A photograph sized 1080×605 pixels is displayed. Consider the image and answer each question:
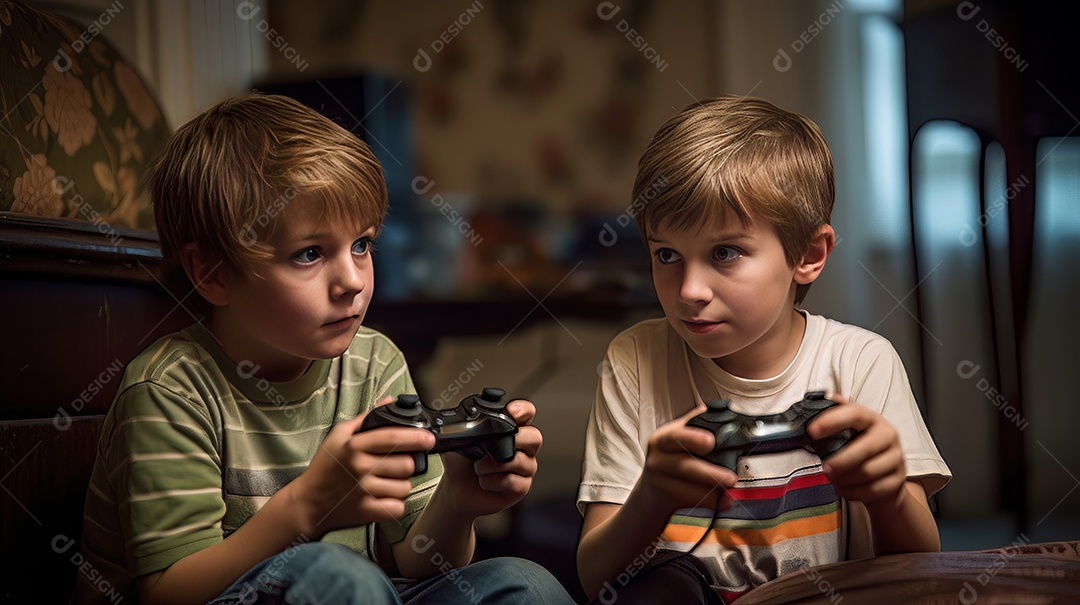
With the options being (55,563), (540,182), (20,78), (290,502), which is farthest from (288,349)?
(540,182)

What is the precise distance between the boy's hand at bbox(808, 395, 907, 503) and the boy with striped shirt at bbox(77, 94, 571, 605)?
0.22 metres

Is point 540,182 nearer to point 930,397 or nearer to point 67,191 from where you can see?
point 930,397

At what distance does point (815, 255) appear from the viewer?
35.9 inches

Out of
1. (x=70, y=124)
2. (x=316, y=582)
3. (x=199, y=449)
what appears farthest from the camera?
(x=70, y=124)

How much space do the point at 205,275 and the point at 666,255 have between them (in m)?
0.39

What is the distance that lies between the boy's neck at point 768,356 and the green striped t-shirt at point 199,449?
0.95 ft

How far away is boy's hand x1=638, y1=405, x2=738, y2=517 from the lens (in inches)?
28.0

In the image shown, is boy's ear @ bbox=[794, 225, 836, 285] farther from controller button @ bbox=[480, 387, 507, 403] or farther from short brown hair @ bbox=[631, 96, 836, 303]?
controller button @ bbox=[480, 387, 507, 403]

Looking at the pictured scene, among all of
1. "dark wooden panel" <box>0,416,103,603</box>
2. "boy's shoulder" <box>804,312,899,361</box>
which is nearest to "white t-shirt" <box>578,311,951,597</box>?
"boy's shoulder" <box>804,312,899,361</box>

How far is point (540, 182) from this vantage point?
6.95 ft

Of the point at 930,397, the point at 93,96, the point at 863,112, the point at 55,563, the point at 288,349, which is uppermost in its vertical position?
the point at 863,112

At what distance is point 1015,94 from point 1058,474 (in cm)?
57

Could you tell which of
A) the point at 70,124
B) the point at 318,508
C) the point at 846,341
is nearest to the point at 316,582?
the point at 318,508

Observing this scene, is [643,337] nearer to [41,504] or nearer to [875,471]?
[875,471]
